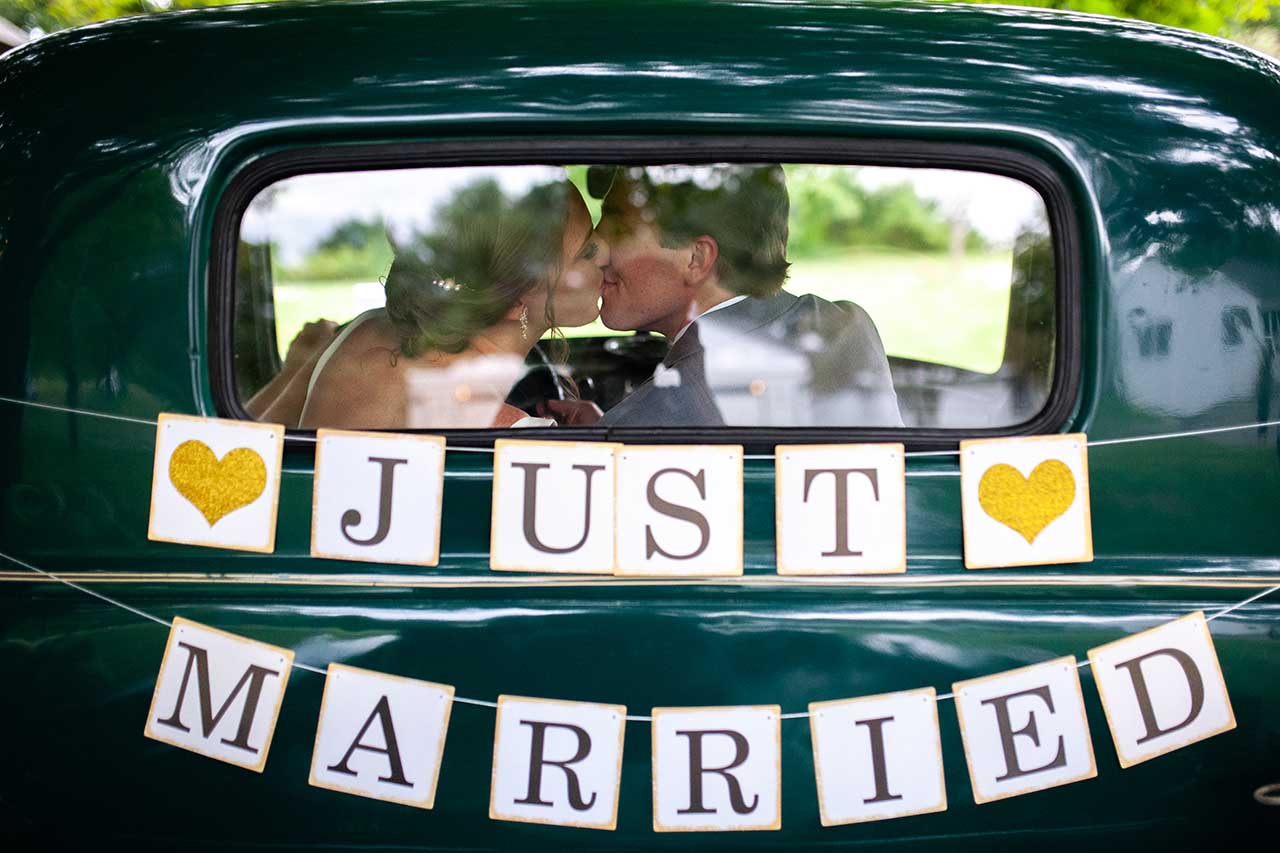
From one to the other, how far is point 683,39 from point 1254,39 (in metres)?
6.67

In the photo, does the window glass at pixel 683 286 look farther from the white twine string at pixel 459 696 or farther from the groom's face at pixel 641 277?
the white twine string at pixel 459 696

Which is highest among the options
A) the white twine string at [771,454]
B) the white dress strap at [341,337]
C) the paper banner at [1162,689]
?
the white dress strap at [341,337]

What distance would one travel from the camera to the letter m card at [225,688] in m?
1.96

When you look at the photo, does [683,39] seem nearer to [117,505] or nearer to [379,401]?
[379,401]

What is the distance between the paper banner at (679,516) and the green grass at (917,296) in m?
0.43

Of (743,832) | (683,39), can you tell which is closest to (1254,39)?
(683,39)

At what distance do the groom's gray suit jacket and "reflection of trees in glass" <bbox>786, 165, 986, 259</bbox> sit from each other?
135mm

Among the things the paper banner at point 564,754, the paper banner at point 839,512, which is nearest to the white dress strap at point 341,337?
the paper banner at point 564,754

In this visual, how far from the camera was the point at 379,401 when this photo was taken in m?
2.09

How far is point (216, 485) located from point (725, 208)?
99cm

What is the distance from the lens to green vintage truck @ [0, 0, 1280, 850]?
1.94 m

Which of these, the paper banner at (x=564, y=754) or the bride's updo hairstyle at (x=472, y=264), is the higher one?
the bride's updo hairstyle at (x=472, y=264)

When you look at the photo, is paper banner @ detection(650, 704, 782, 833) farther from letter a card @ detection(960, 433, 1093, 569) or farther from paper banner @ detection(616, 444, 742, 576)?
letter a card @ detection(960, 433, 1093, 569)

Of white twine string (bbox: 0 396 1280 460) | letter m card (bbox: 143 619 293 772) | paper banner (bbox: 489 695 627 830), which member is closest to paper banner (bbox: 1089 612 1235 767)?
white twine string (bbox: 0 396 1280 460)
